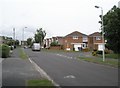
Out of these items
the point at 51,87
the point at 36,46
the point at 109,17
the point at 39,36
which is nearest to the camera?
the point at 51,87

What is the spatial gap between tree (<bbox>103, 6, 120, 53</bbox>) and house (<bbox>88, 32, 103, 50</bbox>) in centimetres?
6158

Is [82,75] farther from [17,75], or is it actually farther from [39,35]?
[39,35]

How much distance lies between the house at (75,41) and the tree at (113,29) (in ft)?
197

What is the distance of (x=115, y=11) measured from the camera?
1930 inches

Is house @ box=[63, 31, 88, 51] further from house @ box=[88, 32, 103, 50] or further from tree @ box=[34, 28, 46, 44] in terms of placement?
tree @ box=[34, 28, 46, 44]

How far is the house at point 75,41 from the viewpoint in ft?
362

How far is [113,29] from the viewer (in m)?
47.3

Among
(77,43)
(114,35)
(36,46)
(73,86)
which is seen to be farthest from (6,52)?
(77,43)

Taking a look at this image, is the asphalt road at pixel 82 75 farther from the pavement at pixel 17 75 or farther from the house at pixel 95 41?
the house at pixel 95 41

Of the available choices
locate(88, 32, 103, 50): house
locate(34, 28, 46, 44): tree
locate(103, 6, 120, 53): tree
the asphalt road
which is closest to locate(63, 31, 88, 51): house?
locate(88, 32, 103, 50): house

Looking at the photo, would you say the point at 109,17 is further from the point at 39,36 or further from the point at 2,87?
the point at 39,36

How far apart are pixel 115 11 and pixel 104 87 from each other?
36422mm

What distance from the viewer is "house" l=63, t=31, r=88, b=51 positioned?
362 feet

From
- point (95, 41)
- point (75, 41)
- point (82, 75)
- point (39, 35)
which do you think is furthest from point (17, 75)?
point (39, 35)
